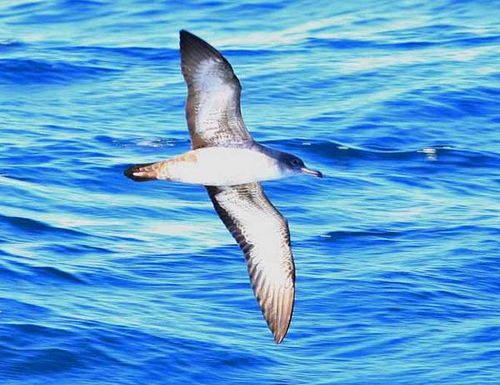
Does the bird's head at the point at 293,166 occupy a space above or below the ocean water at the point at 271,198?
above

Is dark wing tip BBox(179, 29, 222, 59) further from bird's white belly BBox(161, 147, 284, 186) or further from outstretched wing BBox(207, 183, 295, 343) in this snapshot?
outstretched wing BBox(207, 183, 295, 343)

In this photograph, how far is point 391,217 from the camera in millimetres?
15891

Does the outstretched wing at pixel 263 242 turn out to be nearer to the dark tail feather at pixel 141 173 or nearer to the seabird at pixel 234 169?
the seabird at pixel 234 169

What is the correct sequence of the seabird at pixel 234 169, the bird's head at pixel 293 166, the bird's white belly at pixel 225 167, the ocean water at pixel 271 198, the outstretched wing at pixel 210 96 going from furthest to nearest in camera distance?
the ocean water at pixel 271 198
the bird's head at pixel 293 166
the bird's white belly at pixel 225 167
the seabird at pixel 234 169
the outstretched wing at pixel 210 96

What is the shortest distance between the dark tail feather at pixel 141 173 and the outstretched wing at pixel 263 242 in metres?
1.11

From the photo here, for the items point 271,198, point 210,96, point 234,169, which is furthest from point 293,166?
point 271,198

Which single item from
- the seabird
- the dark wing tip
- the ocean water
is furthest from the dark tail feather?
the ocean water

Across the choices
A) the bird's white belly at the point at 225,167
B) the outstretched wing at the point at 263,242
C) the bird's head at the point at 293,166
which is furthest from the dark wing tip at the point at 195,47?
the outstretched wing at the point at 263,242

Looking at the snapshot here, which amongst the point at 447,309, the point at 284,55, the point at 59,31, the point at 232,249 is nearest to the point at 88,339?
the point at 232,249

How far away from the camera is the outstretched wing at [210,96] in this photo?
10.4m

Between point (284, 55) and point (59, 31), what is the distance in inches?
143

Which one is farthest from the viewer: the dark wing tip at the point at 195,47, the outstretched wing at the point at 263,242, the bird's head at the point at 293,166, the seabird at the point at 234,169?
the outstretched wing at the point at 263,242

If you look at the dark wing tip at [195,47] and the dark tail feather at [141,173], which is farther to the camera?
the dark tail feather at [141,173]

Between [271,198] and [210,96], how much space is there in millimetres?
5405
